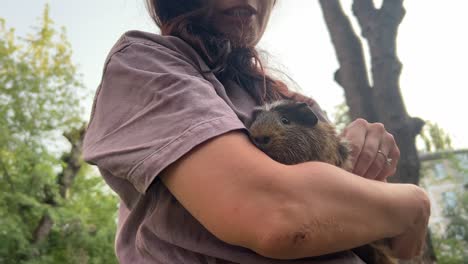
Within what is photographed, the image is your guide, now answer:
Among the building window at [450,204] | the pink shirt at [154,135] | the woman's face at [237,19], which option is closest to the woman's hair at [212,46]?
the woman's face at [237,19]

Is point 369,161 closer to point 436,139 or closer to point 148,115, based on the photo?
point 148,115

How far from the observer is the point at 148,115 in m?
1.04

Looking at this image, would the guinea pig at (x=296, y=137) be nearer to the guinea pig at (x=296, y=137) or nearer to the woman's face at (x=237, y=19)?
the guinea pig at (x=296, y=137)

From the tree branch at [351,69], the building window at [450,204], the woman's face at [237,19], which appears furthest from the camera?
the building window at [450,204]

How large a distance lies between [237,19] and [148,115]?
2.49ft

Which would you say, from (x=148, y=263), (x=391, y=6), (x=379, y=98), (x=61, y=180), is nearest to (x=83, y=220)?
(x=61, y=180)

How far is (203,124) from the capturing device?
0.98m

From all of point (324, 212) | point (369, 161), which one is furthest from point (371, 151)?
point (324, 212)

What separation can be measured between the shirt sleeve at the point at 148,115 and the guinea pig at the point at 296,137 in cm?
48

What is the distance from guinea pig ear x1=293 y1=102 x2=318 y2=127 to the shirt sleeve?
62cm

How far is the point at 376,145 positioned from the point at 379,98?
3.49 meters

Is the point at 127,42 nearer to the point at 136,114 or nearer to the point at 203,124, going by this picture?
the point at 136,114

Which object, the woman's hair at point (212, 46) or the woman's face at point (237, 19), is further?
the woman's face at point (237, 19)

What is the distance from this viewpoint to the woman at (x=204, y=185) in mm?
910
